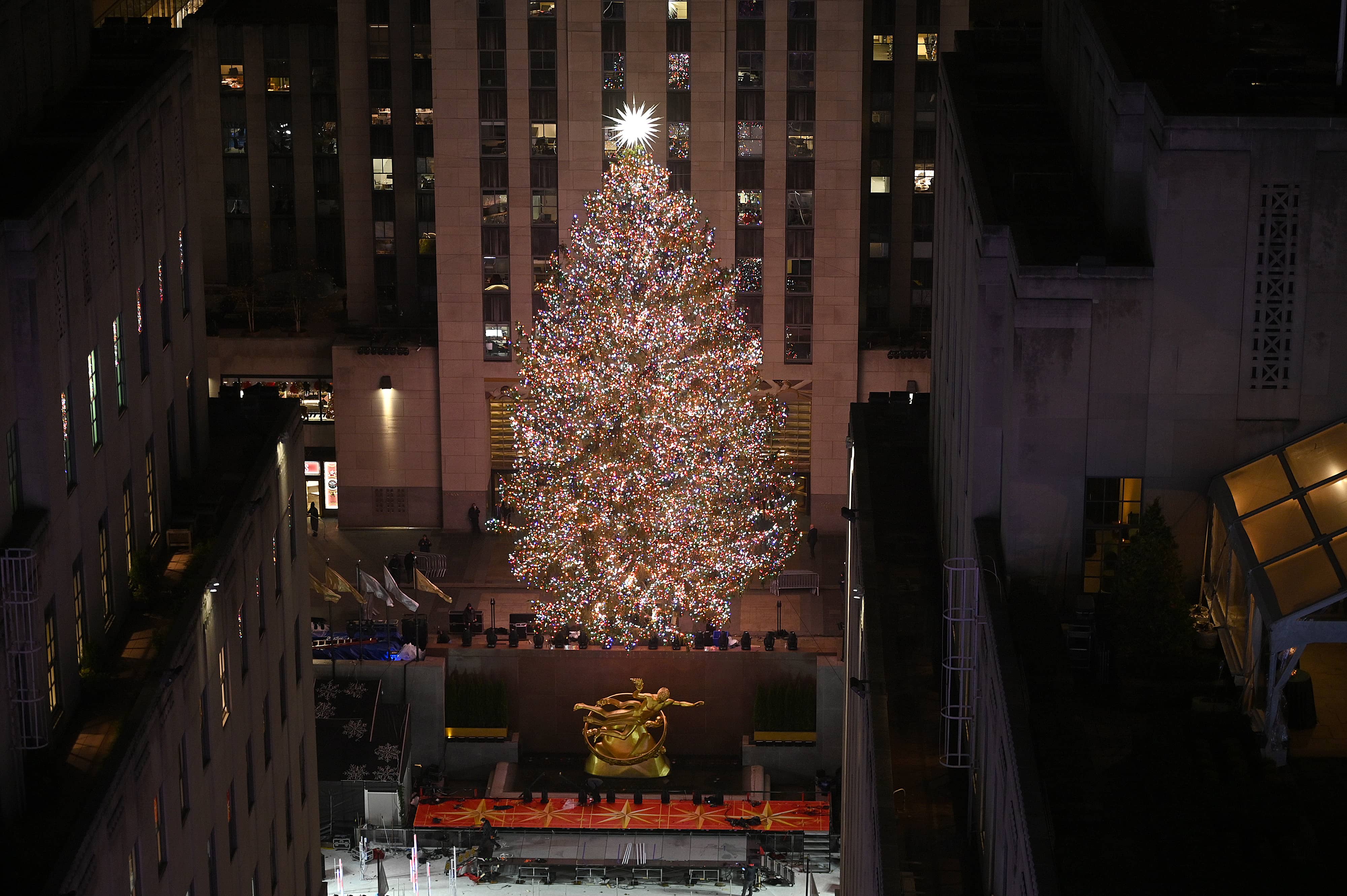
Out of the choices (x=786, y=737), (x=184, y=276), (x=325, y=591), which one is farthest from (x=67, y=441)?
(x=325, y=591)

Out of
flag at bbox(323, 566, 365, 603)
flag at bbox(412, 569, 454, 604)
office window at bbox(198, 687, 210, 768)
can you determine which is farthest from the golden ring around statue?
office window at bbox(198, 687, 210, 768)

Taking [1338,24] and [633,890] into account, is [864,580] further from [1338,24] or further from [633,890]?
[633,890]

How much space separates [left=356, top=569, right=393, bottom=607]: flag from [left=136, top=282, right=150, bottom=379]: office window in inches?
1029

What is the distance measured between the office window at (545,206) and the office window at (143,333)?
3818 cm

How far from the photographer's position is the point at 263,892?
51.4 meters

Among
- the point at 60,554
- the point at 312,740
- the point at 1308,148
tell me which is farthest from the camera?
the point at 312,740

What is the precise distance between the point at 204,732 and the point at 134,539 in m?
4.32

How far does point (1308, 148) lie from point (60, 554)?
74.8 feet

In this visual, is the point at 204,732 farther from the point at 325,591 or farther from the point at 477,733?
the point at 325,591

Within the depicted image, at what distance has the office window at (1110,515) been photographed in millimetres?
38469

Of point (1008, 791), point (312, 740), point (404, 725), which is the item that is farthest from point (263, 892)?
point (1008, 791)

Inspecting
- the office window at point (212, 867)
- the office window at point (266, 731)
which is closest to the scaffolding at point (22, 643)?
the office window at point (212, 867)

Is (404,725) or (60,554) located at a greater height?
(60,554)

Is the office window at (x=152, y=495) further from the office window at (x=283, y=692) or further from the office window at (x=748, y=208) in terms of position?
the office window at (x=748, y=208)
